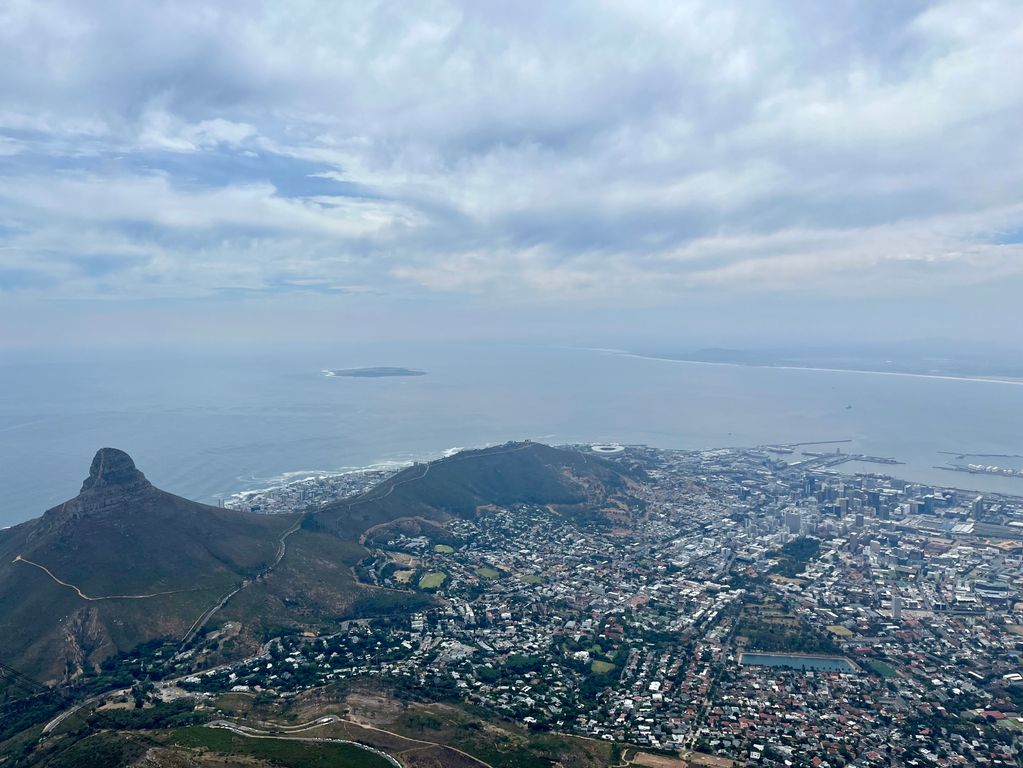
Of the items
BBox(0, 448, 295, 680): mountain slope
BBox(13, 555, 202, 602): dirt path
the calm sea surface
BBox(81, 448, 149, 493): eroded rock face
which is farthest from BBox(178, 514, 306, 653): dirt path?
the calm sea surface

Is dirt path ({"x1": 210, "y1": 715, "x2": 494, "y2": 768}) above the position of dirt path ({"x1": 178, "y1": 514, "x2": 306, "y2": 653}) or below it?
below

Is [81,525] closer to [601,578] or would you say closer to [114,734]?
[114,734]

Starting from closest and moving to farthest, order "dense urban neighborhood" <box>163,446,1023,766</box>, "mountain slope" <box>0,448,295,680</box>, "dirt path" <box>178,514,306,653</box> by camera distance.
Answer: "dense urban neighborhood" <box>163,446,1023,766</box>, "mountain slope" <box>0,448,295,680</box>, "dirt path" <box>178,514,306,653</box>

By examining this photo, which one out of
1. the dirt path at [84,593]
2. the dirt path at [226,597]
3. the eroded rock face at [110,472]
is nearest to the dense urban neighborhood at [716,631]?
the dirt path at [226,597]

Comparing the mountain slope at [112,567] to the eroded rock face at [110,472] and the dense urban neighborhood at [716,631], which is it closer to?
the eroded rock face at [110,472]

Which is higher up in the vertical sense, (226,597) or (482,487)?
(482,487)

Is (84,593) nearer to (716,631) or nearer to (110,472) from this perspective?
(110,472)

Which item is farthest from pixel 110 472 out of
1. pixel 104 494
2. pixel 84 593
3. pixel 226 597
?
pixel 226 597

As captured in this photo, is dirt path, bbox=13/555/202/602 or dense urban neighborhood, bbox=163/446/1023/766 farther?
dirt path, bbox=13/555/202/602

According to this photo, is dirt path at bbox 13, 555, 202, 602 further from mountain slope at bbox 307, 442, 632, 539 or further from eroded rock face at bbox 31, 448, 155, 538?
mountain slope at bbox 307, 442, 632, 539

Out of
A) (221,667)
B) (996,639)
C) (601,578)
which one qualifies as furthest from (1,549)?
(996,639)

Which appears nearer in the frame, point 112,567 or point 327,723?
point 327,723
